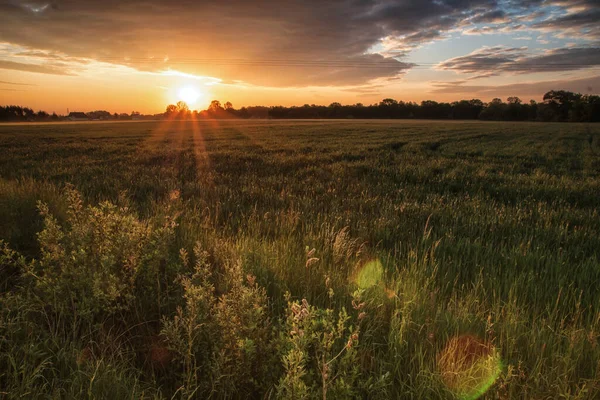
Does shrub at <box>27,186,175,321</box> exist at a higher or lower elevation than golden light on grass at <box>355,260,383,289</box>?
higher

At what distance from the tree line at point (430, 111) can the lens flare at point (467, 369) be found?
128 meters

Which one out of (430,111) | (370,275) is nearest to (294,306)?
(370,275)

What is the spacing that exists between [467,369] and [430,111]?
138 metres

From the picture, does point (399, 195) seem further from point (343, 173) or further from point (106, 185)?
point (106, 185)

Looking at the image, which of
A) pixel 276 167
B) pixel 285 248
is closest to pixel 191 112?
pixel 276 167

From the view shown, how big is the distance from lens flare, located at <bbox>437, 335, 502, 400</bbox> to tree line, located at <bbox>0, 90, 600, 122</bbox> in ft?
421

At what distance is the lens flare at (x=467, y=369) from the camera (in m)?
2.00

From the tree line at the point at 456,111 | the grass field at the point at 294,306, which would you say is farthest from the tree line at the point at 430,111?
the grass field at the point at 294,306

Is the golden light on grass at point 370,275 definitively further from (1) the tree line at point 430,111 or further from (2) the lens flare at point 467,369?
(1) the tree line at point 430,111

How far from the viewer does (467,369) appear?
2.13 m

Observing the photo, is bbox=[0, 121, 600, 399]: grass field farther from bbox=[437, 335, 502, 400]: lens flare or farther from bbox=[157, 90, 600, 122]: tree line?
bbox=[157, 90, 600, 122]: tree line

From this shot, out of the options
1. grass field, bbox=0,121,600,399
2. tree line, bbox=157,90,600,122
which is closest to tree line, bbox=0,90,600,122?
tree line, bbox=157,90,600,122

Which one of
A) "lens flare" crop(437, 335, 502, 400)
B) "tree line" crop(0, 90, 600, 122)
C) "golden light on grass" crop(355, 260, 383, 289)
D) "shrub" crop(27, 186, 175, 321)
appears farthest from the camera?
"tree line" crop(0, 90, 600, 122)

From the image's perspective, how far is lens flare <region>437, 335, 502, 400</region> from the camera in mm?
1998
